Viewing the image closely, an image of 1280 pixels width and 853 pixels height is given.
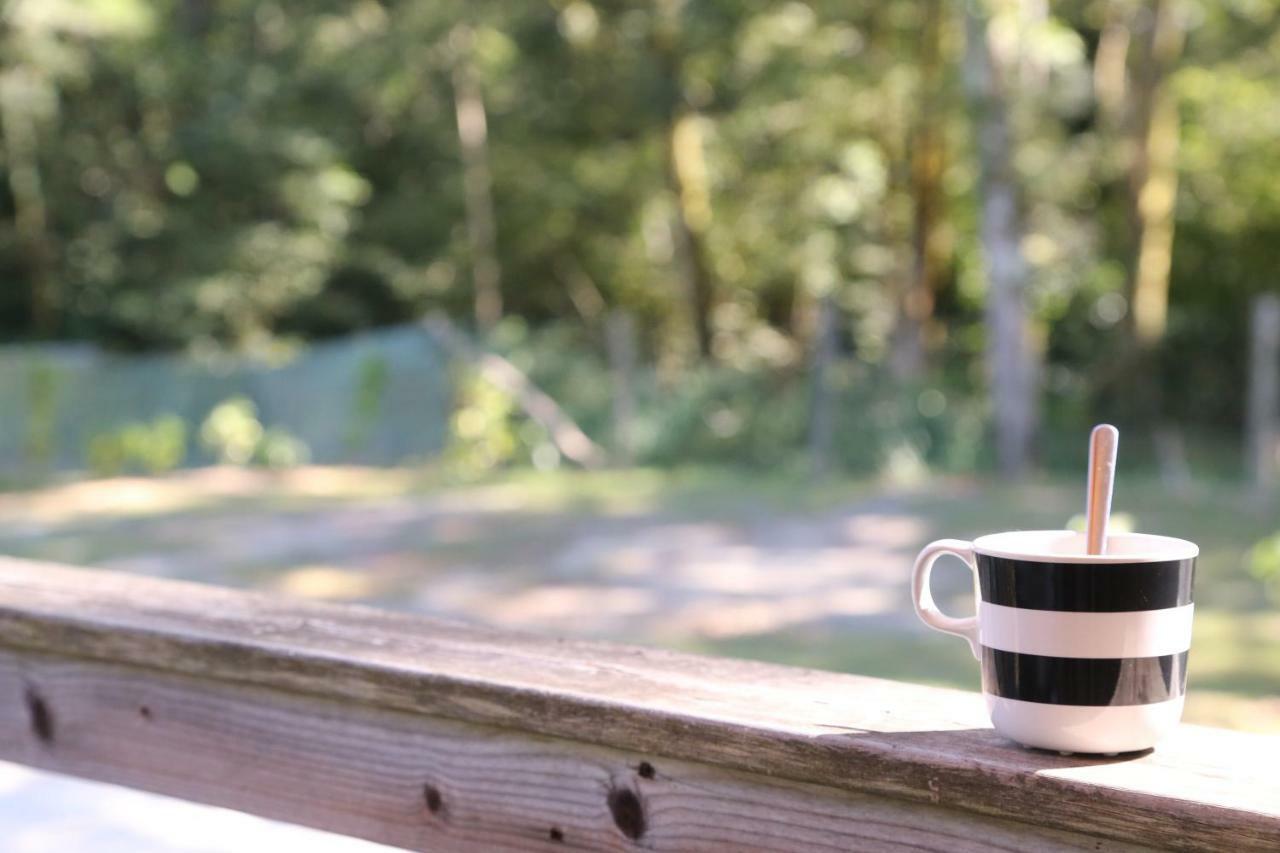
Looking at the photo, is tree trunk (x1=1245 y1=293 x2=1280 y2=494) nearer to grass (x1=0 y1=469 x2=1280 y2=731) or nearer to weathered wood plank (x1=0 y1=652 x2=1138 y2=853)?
grass (x1=0 y1=469 x2=1280 y2=731)

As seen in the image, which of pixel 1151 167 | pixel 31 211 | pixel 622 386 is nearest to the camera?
pixel 622 386

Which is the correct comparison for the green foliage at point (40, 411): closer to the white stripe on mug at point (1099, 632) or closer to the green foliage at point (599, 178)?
the green foliage at point (599, 178)

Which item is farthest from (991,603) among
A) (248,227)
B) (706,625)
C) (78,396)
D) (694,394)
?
(248,227)

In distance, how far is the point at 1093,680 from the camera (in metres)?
0.98

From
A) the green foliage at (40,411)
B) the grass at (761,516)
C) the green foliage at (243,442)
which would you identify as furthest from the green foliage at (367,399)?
the green foliage at (40,411)

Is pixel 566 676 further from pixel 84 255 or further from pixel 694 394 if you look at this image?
pixel 84 255

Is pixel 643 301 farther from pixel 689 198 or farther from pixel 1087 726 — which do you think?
pixel 1087 726

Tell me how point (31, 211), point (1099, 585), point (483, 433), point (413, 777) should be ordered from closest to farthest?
point (1099, 585) < point (413, 777) < point (483, 433) < point (31, 211)

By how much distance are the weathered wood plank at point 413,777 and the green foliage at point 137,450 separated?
12299 millimetres

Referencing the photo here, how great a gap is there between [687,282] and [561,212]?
3101 millimetres

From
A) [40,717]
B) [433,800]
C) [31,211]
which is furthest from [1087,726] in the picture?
[31,211]

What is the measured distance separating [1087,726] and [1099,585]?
9cm

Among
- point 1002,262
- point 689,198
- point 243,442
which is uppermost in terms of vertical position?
point 689,198

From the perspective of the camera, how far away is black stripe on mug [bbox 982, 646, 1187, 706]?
97 centimetres
